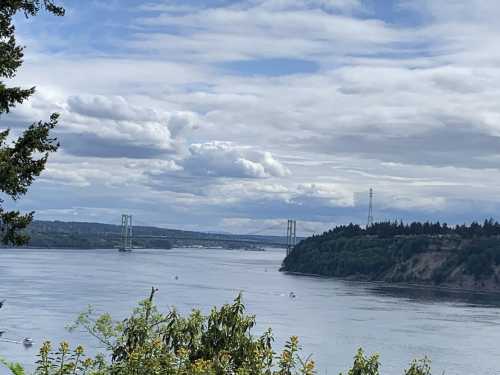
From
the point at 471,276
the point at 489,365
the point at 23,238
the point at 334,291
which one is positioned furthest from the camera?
the point at 471,276

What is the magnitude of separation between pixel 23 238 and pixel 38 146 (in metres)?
1.88

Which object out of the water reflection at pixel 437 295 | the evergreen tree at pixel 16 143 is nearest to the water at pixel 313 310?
the water reflection at pixel 437 295

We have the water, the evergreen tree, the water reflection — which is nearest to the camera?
the evergreen tree

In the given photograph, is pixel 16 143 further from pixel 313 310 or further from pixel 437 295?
pixel 437 295

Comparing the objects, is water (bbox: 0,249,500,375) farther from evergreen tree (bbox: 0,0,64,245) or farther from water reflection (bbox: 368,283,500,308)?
evergreen tree (bbox: 0,0,64,245)

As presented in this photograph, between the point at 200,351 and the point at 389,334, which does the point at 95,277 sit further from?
the point at 200,351

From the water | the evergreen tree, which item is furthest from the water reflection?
the evergreen tree

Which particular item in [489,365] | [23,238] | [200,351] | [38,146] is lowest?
[489,365]

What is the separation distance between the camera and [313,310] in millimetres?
116438

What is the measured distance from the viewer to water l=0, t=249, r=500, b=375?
77.2 m

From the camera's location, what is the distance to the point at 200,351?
16.0 m

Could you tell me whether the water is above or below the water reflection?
below

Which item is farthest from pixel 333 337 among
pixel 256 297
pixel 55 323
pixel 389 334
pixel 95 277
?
pixel 95 277

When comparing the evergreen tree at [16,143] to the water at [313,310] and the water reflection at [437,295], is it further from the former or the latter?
the water reflection at [437,295]
